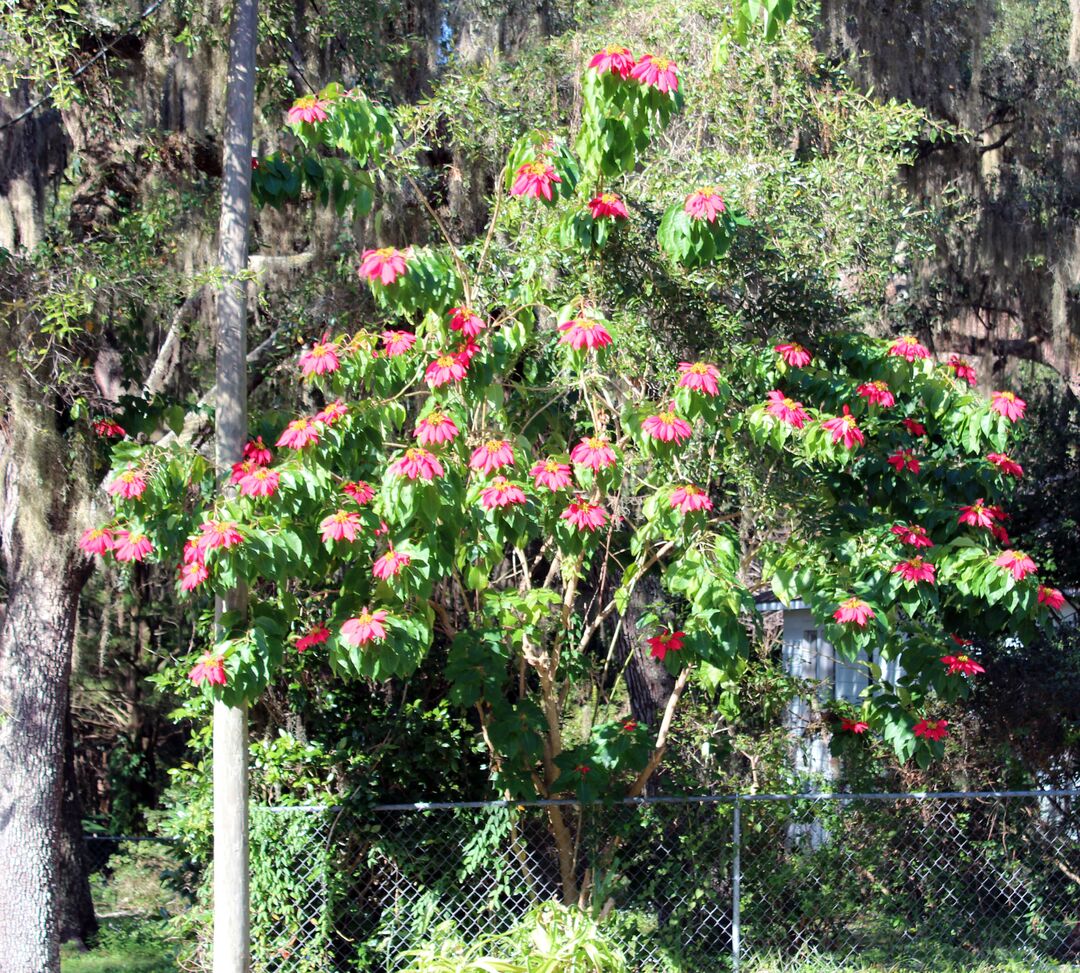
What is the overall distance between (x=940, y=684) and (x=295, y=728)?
11.4 feet

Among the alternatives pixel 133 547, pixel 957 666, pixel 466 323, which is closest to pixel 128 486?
pixel 133 547

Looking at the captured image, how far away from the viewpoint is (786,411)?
5.26 meters

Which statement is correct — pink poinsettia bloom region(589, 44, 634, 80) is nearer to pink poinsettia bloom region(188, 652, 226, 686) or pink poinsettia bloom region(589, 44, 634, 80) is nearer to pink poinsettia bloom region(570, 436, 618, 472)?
pink poinsettia bloom region(570, 436, 618, 472)

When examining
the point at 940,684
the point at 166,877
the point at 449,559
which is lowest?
the point at 166,877

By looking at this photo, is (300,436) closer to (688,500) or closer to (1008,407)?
(688,500)

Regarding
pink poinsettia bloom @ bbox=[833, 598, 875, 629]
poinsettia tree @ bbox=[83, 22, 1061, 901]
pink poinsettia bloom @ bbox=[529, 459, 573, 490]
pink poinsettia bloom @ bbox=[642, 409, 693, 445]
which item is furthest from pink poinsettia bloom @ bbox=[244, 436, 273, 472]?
pink poinsettia bloom @ bbox=[833, 598, 875, 629]

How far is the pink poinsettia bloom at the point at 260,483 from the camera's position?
478 cm

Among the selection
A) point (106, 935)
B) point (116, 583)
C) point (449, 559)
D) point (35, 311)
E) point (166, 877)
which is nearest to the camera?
point (449, 559)

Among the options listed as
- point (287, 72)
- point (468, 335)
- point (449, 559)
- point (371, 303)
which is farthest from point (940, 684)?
point (287, 72)

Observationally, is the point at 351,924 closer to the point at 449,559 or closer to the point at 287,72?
the point at 449,559

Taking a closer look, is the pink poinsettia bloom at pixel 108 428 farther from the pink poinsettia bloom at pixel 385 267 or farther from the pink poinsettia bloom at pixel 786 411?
the pink poinsettia bloom at pixel 786 411

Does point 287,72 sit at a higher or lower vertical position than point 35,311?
higher

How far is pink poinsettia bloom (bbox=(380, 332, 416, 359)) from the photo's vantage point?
5433mm

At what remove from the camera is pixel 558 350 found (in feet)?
19.9
